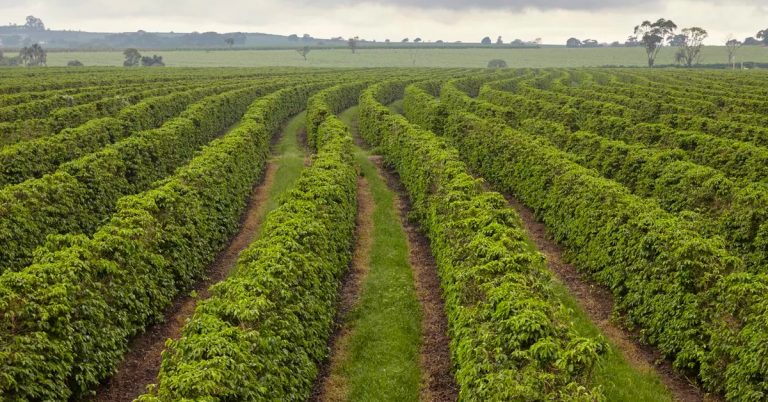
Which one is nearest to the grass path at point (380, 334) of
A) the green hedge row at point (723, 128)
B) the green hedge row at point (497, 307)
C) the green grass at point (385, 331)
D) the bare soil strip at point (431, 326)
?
the green grass at point (385, 331)

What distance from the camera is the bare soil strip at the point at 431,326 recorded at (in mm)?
14391

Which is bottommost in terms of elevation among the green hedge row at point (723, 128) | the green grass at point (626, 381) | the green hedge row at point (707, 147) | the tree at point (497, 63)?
the green grass at point (626, 381)

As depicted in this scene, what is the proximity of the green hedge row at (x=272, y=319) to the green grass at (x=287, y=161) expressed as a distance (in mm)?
7502

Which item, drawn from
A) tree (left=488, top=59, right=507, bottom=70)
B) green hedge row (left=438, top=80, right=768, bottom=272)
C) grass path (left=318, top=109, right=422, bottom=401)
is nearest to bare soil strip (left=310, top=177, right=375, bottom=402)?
grass path (left=318, top=109, right=422, bottom=401)

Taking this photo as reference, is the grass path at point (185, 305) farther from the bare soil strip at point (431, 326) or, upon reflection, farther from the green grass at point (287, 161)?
the bare soil strip at point (431, 326)

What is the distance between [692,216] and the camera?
18.6 m

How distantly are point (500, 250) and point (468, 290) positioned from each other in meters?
1.44

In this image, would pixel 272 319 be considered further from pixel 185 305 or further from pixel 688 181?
pixel 688 181

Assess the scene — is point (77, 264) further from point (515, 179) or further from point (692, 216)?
point (515, 179)

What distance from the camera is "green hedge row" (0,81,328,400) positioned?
1210 cm

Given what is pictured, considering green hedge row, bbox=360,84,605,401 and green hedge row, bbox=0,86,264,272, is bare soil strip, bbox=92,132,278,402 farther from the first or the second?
green hedge row, bbox=360,84,605,401

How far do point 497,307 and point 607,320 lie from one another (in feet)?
22.9

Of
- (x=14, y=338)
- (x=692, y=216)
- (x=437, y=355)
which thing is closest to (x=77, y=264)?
(x=14, y=338)

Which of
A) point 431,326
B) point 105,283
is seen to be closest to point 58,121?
point 105,283
